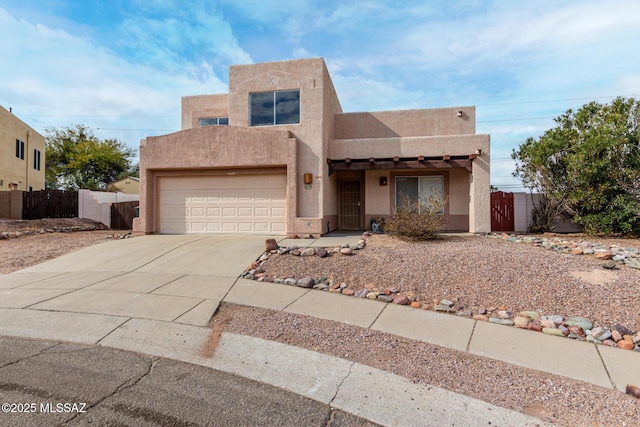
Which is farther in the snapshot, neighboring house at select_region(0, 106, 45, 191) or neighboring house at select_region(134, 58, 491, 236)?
neighboring house at select_region(0, 106, 45, 191)

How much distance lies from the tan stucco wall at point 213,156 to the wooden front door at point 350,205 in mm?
3913

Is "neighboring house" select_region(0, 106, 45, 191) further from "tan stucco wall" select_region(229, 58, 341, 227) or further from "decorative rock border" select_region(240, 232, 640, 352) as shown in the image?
"decorative rock border" select_region(240, 232, 640, 352)

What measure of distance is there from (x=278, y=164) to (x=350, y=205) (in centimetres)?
450

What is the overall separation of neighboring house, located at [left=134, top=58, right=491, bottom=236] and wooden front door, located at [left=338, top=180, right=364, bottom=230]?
1.32 metres

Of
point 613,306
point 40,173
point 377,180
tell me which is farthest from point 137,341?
point 40,173

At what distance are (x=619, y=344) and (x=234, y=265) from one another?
696 centimetres

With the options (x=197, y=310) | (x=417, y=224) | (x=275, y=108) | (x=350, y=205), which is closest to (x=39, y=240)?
(x=275, y=108)

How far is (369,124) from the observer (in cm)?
1563

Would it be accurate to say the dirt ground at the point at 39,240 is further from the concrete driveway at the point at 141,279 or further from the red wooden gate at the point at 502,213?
the red wooden gate at the point at 502,213

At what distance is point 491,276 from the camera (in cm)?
686

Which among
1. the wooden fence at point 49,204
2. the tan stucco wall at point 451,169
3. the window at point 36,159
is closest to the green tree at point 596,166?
the tan stucco wall at point 451,169

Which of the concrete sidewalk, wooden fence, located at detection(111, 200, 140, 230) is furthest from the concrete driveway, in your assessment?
wooden fence, located at detection(111, 200, 140, 230)

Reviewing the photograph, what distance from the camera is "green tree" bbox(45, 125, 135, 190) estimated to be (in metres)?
35.0

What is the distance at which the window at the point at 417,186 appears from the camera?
553 inches
